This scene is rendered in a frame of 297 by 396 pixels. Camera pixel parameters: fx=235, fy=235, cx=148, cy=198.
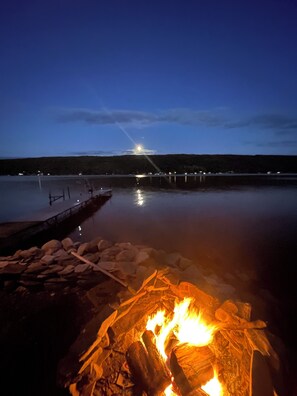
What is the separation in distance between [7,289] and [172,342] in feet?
26.2

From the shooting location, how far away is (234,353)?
4.25 m

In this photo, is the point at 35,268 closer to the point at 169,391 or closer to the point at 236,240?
the point at 169,391

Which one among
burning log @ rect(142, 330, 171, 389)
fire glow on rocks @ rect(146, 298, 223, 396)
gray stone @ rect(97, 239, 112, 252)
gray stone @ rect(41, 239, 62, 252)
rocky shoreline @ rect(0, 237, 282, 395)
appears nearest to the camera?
burning log @ rect(142, 330, 171, 389)

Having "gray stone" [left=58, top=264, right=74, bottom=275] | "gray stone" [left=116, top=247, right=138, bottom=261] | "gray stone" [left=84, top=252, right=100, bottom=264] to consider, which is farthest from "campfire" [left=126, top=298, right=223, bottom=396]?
"gray stone" [left=84, top=252, right=100, bottom=264]

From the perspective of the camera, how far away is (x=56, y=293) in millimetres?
8914

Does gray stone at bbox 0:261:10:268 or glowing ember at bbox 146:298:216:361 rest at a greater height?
glowing ember at bbox 146:298:216:361

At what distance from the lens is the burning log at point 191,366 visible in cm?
369

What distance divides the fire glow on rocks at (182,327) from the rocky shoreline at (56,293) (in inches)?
35.0

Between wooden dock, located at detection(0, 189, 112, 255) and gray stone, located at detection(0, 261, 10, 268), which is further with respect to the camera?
wooden dock, located at detection(0, 189, 112, 255)

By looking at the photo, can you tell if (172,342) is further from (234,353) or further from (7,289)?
(7,289)

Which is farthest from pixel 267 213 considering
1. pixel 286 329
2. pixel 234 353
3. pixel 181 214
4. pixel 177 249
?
pixel 234 353

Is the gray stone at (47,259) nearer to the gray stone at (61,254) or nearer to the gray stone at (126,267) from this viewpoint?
the gray stone at (61,254)

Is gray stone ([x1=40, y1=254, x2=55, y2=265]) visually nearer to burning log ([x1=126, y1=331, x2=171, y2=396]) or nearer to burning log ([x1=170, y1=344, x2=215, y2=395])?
burning log ([x1=126, y1=331, x2=171, y2=396])

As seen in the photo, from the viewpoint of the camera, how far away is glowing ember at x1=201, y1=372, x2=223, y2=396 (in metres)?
3.89
